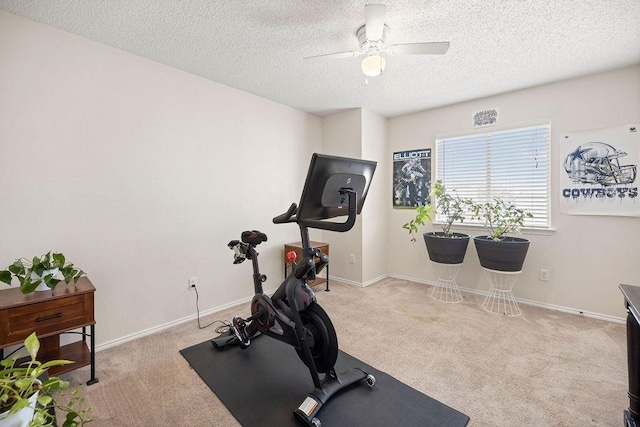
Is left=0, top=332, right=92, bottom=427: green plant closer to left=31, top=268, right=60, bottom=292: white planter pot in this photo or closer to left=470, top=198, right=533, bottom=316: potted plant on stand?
left=31, top=268, right=60, bottom=292: white planter pot

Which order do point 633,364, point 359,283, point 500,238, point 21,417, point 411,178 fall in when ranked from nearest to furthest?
1. point 21,417
2. point 633,364
3. point 500,238
4. point 359,283
5. point 411,178

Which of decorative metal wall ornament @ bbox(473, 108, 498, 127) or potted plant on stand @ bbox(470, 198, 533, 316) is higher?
decorative metal wall ornament @ bbox(473, 108, 498, 127)

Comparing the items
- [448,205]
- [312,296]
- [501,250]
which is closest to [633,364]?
[501,250]

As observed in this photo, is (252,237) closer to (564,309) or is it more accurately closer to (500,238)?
(500,238)

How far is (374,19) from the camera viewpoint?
1.83m

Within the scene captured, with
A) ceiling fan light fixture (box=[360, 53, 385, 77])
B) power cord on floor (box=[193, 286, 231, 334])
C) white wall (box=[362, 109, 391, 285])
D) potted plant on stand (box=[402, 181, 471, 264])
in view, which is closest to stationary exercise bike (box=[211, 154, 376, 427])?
ceiling fan light fixture (box=[360, 53, 385, 77])

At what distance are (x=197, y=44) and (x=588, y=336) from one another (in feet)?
13.7

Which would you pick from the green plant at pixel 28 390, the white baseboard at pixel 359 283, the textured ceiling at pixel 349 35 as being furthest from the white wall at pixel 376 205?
the green plant at pixel 28 390

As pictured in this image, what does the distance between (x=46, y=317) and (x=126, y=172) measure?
4.02 ft

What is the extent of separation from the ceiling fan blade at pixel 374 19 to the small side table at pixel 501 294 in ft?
8.61

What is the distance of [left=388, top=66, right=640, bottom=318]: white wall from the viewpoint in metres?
2.77

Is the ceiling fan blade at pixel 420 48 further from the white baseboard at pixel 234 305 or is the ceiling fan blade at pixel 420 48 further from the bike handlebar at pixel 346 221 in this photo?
the white baseboard at pixel 234 305

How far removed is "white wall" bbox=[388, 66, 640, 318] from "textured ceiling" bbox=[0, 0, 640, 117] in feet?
0.68

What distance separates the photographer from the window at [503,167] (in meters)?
3.24
